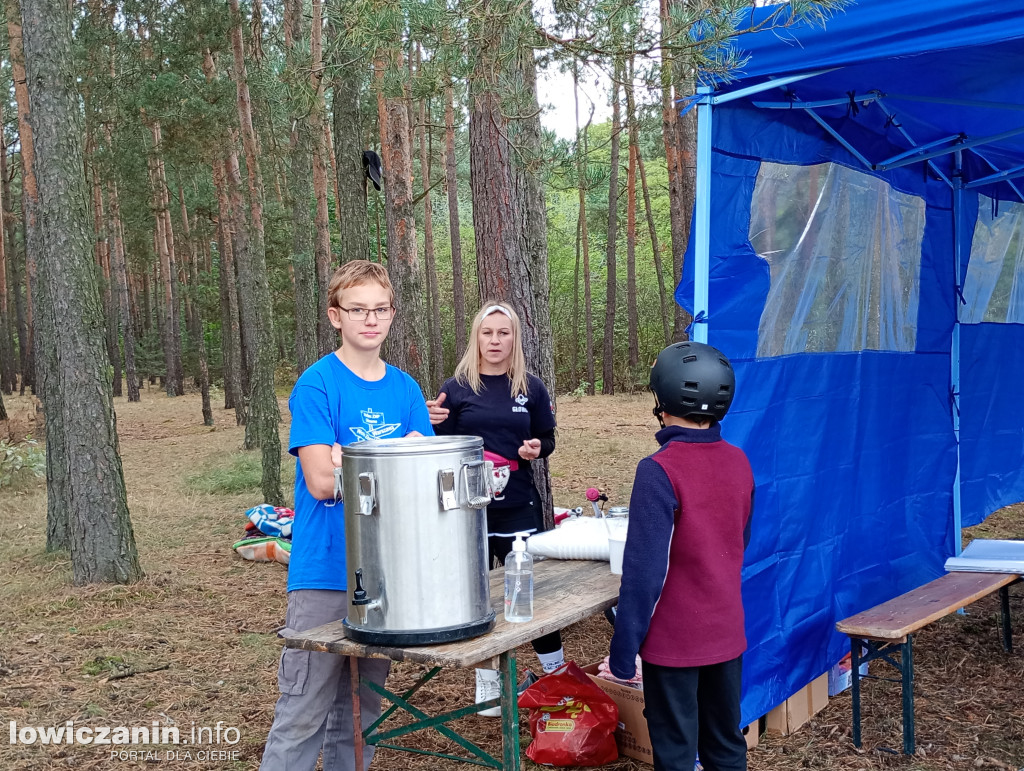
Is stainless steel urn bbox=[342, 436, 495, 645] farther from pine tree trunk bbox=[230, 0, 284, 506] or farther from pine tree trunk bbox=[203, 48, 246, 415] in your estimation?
pine tree trunk bbox=[203, 48, 246, 415]

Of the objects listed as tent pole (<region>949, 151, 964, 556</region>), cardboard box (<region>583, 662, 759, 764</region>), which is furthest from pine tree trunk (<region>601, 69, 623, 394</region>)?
cardboard box (<region>583, 662, 759, 764</region>)

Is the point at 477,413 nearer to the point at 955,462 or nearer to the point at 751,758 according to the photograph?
the point at 751,758

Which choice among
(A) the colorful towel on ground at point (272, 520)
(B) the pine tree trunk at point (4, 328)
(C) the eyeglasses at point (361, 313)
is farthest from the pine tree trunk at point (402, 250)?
(B) the pine tree trunk at point (4, 328)

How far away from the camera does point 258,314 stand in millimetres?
10328

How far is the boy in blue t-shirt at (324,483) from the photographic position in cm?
266

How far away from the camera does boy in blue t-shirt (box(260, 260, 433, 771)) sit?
8.73ft

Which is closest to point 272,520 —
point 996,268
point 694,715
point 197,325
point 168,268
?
point 694,715

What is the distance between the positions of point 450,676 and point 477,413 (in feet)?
5.41

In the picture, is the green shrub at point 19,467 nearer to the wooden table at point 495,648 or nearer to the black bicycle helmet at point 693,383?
the wooden table at point 495,648

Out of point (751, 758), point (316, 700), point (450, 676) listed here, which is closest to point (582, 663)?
point (450, 676)

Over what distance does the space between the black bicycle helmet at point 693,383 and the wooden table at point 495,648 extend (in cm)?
70

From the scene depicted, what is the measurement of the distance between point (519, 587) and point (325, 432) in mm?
758

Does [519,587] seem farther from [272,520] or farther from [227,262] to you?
[227,262]

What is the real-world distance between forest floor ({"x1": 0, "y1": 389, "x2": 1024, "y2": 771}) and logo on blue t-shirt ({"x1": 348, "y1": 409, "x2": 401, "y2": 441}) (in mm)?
1738
